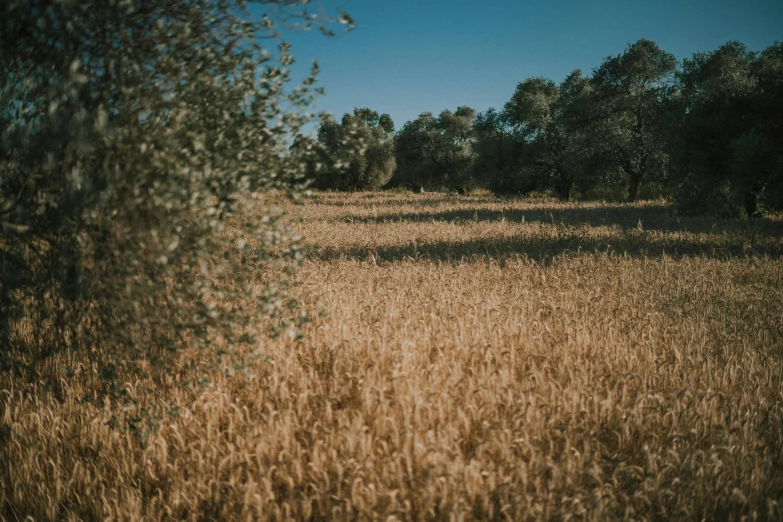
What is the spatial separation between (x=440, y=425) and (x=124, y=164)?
2.82 metres

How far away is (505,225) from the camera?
15.5 m

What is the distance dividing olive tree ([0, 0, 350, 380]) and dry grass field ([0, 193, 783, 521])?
0.79 meters

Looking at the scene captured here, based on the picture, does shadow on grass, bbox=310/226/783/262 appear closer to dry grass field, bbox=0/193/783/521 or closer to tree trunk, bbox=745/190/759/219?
dry grass field, bbox=0/193/783/521

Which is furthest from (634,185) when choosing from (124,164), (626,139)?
(124,164)

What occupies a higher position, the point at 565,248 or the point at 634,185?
the point at 634,185

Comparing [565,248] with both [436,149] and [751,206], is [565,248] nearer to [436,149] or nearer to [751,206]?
[751,206]

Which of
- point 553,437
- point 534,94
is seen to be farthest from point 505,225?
point 534,94

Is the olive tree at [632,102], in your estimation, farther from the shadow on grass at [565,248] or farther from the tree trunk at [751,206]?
the shadow on grass at [565,248]

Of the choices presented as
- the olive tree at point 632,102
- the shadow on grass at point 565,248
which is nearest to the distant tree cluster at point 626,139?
the olive tree at point 632,102

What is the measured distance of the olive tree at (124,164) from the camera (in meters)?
2.62

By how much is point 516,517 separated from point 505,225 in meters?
13.7

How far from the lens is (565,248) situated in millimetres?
10812

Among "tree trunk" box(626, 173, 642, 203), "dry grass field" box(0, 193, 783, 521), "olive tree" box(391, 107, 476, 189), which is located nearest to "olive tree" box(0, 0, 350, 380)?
"dry grass field" box(0, 193, 783, 521)

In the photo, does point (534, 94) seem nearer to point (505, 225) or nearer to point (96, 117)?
point (505, 225)
